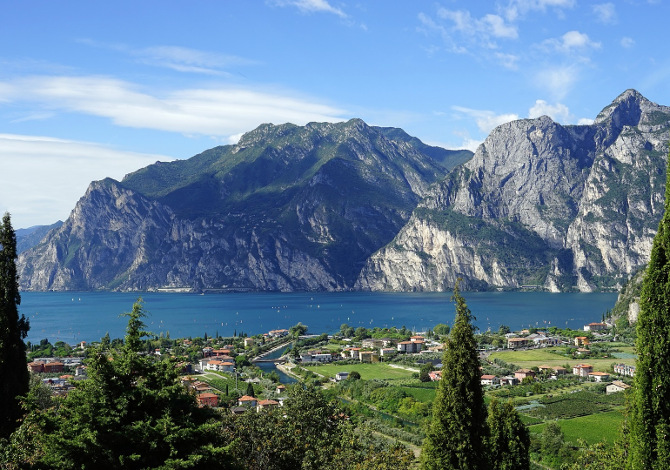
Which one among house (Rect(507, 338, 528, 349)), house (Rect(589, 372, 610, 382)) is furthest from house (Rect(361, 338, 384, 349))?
house (Rect(589, 372, 610, 382))

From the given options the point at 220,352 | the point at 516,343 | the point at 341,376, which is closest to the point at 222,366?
the point at 220,352

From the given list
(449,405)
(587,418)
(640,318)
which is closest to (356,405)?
(587,418)

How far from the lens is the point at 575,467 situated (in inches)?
886

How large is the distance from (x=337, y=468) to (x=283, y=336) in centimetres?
9027

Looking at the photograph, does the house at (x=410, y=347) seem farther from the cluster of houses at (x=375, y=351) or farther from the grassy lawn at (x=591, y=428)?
the grassy lawn at (x=591, y=428)

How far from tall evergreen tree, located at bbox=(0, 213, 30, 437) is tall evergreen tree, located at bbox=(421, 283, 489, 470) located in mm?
8853

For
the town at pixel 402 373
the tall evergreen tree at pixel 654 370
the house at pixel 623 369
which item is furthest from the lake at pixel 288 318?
the tall evergreen tree at pixel 654 370

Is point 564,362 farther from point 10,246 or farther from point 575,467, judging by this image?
point 10,246

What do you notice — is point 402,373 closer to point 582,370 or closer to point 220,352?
point 582,370

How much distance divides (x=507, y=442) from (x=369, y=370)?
51.9 metres

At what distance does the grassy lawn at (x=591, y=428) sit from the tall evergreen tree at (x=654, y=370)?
30.3 m

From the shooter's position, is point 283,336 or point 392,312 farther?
point 392,312

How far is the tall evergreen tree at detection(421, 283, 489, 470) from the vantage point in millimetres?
12438

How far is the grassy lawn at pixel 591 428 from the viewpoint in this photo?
3853cm
